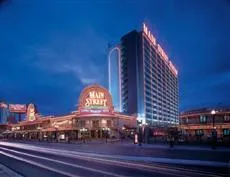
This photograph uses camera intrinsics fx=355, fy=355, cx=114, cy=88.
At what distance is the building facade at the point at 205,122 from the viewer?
5647 centimetres

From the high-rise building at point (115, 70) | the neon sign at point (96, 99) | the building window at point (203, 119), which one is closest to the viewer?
the building window at point (203, 119)

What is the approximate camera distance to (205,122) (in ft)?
205

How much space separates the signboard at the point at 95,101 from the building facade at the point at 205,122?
1663 cm

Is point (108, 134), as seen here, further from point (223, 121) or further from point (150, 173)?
point (150, 173)

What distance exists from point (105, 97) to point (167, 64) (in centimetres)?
7220

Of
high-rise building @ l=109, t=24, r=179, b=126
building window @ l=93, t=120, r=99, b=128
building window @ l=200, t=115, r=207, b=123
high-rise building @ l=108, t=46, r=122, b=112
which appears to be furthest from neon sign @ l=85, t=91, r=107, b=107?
building window @ l=200, t=115, r=207, b=123

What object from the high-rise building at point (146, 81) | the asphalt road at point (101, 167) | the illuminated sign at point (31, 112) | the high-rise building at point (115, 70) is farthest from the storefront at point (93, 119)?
the asphalt road at point (101, 167)

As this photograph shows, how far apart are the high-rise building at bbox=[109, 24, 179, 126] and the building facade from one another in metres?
10.8

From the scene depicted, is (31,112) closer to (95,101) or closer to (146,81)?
(95,101)

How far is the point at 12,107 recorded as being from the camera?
189ft

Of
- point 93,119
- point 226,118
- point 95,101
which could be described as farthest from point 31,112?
point 226,118

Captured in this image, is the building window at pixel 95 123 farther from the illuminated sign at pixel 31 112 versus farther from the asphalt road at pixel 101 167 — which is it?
the asphalt road at pixel 101 167

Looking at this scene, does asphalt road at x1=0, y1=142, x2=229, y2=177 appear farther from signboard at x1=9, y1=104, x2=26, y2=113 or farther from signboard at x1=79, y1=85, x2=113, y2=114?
signboard at x1=79, y1=85, x2=113, y2=114

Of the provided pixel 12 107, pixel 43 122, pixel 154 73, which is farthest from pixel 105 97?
pixel 154 73
